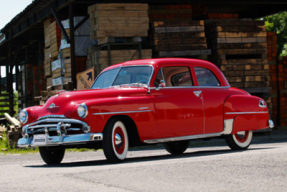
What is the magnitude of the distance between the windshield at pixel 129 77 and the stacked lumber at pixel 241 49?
7834 millimetres

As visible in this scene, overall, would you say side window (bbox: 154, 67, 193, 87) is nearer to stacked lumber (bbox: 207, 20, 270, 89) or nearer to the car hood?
the car hood

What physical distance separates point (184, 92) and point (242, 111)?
1433mm

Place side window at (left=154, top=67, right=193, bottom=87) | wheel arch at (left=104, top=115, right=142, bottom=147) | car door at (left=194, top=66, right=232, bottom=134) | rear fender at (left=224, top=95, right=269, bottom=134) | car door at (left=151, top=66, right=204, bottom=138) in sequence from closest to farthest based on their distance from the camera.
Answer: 1. wheel arch at (left=104, top=115, right=142, bottom=147)
2. car door at (left=151, top=66, right=204, bottom=138)
3. side window at (left=154, top=67, right=193, bottom=87)
4. car door at (left=194, top=66, right=232, bottom=134)
5. rear fender at (left=224, top=95, right=269, bottom=134)

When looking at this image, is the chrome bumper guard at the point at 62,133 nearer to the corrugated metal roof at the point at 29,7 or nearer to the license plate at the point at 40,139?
the license plate at the point at 40,139

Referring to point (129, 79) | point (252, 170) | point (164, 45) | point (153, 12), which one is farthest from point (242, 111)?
point (153, 12)

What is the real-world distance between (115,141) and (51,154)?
1.65 meters

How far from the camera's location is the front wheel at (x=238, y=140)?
31.7ft

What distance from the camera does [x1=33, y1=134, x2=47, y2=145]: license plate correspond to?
7.76m

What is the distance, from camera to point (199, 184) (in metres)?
5.24

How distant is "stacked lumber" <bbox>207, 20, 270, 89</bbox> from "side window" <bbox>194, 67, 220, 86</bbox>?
6.68 m

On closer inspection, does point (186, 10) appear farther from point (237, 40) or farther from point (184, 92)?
point (184, 92)

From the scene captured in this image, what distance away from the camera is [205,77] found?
9.45 m

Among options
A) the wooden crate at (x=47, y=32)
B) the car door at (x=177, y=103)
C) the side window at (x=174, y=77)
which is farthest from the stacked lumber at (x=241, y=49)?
the car door at (x=177, y=103)

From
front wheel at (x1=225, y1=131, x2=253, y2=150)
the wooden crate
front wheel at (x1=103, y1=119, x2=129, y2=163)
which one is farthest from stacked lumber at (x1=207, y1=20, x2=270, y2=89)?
front wheel at (x1=103, y1=119, x2=129, y2=163)
